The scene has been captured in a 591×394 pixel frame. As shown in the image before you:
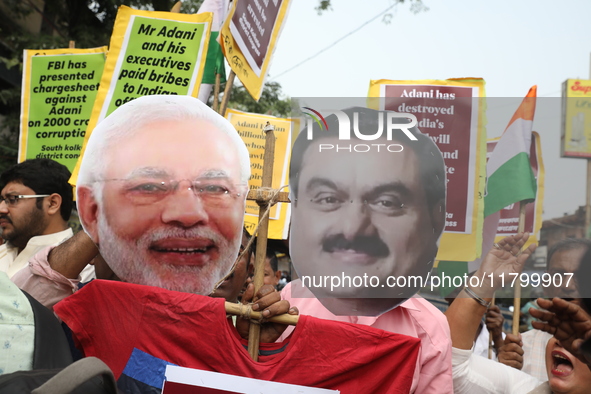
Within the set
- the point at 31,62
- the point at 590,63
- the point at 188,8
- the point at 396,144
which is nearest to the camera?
the point at 396,144

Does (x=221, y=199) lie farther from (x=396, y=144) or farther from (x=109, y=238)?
(x=396, y=144)

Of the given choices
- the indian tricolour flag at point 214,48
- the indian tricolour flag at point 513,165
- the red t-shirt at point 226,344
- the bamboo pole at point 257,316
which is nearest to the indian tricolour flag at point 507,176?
the indian tricolour flag at point 513,165

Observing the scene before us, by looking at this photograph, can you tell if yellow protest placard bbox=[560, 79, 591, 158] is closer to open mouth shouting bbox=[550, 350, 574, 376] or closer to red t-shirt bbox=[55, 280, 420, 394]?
open mouth shouting bbox=[550, 350, 574, 376]

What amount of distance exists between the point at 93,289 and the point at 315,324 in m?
0.66

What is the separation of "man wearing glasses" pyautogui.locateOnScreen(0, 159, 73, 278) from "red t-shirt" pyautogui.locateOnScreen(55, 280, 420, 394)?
1.27 metres

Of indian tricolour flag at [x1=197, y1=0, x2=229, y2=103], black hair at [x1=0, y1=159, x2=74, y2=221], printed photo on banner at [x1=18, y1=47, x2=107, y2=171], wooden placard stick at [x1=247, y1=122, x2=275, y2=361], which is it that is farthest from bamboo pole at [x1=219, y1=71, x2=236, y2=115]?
printed photo on banner at [x1=18, y1=47, x2=107, y2=171]

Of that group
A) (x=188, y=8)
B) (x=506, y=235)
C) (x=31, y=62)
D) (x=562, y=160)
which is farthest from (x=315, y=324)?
(x=188, y=8)

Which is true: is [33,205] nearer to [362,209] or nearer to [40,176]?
[40,176]

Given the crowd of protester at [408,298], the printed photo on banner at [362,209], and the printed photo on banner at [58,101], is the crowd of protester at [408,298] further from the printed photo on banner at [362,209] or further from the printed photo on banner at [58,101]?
the printed photo on banner at [58,101]

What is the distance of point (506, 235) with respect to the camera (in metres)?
2.06

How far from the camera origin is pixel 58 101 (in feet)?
12.2

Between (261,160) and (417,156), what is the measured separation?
209cm

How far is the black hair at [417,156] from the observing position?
1.87 meters

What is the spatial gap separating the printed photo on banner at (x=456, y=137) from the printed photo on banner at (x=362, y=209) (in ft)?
0.57
